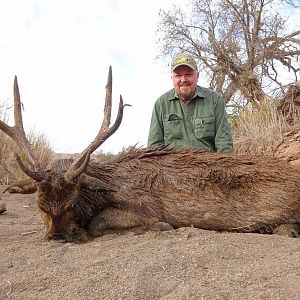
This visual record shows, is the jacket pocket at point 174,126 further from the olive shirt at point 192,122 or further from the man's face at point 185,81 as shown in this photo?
the man's face at point 185,81

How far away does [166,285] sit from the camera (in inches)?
113

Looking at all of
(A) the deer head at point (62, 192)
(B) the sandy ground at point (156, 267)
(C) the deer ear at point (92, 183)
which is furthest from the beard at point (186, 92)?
(B) the sandy ground at point (156, 267)

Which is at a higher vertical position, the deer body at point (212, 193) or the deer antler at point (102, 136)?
the deer antler at point (102, 136)

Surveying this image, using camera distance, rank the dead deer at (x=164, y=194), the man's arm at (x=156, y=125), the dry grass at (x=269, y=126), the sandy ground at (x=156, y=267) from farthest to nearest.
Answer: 1. the dry grass at (x=269, y=126)
2. the man's arm at (x=156, y=125)
3. the dead deer at (x=164, y=194)
4. the sandy ground at (x=156, y=267)

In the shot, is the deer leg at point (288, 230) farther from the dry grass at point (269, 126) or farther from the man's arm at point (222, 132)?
the dry grass at point (269, 126)

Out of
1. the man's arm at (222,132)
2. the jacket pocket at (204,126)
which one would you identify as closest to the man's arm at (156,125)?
the jacket pocket at (204,126)

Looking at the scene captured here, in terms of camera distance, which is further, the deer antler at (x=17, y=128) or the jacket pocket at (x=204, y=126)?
the jacket pocket at (x=204, y=126)

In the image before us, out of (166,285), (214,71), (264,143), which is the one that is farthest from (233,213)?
(214,71)

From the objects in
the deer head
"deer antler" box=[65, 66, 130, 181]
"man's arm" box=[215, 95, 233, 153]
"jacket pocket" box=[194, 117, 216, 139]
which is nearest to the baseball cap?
"man's arm" box=[215, 95, 233, 153]

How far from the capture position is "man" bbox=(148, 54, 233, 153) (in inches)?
242

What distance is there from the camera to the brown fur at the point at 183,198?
14.9 ft

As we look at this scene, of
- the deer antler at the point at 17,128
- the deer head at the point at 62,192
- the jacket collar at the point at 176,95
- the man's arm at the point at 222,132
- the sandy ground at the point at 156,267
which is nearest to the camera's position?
the sandy ground at the point at 156,267

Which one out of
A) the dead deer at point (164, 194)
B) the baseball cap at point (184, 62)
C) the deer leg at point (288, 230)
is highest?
the baseball cap at point (184, 62)

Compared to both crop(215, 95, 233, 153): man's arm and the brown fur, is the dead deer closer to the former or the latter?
the brown fur
